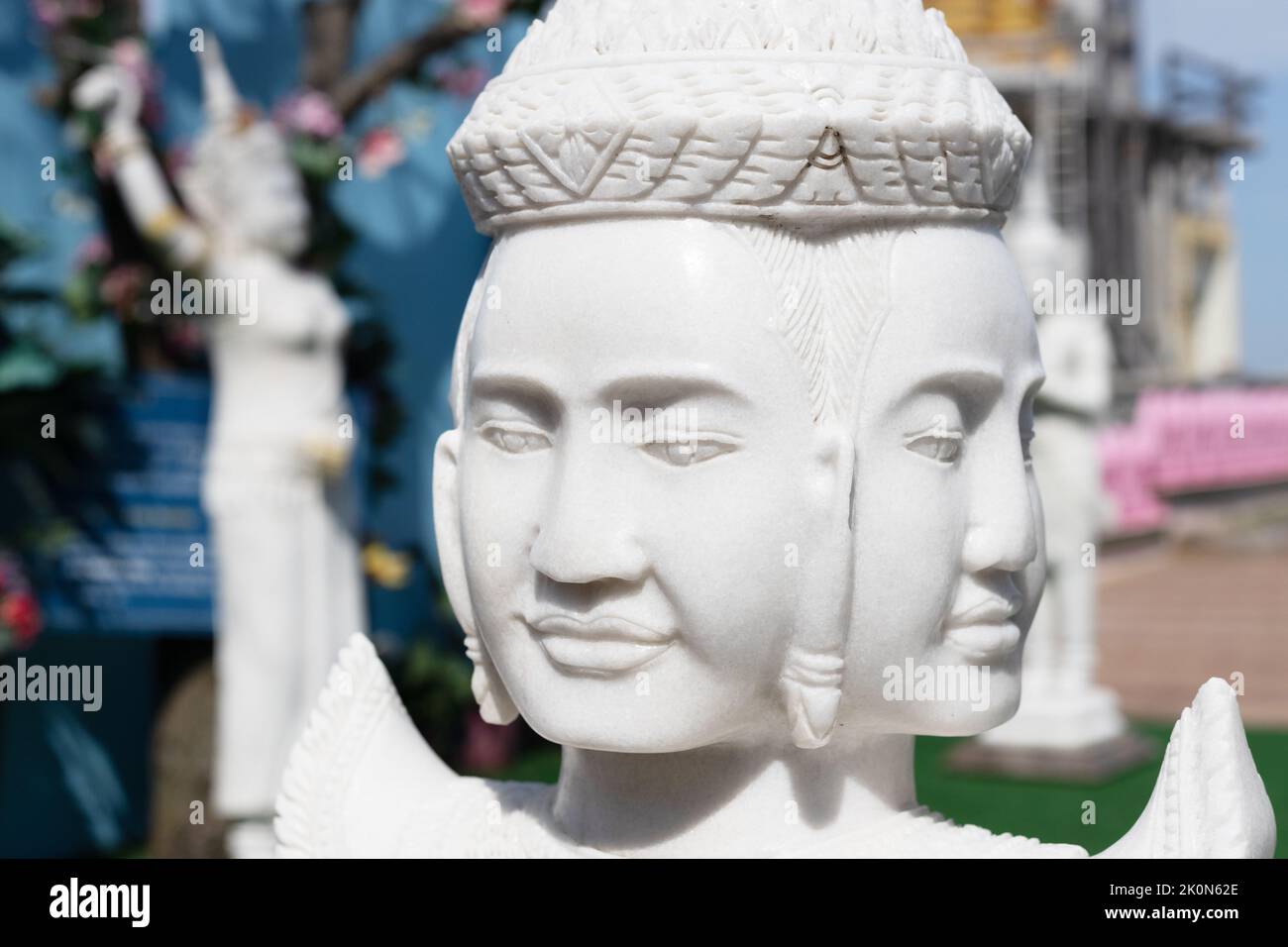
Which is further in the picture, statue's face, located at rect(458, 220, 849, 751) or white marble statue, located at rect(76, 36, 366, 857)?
white marble statue, located at rect(76, 36, 366, 857)

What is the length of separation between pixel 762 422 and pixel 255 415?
3.44 m

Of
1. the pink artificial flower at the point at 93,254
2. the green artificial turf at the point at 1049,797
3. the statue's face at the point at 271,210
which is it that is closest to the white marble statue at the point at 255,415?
the statue's face at the point at 271,210

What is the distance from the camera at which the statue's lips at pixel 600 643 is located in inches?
63.5

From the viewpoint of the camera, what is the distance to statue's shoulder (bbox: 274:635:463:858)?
1942 mm

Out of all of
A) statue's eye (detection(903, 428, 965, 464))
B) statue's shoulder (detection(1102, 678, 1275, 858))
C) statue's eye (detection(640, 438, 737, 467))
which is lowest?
statue's shoulder (detection(1102, 678, 1275, 858))

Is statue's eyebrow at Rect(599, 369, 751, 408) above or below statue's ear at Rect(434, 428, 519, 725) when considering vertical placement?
above

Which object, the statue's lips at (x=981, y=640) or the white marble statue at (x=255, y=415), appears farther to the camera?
the white marble statue at (x=255, y=415)

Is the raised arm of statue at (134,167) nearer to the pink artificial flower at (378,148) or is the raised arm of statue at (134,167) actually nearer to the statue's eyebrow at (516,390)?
the pink artificial flower at (378,148)

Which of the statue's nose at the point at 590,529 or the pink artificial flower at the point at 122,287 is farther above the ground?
the pink artificial flower at the point at 122,287

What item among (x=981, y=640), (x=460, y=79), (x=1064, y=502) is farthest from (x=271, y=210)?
(x=981, y=640)

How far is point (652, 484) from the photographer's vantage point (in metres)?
1.60

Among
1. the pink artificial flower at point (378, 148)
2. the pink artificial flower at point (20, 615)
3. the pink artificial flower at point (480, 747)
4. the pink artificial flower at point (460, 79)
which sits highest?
the pink artificial flower at point (460, 79)

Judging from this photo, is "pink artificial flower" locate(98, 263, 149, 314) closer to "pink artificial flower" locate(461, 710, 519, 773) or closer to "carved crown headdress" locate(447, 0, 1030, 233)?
"pink artificial flower" locate(461, 710, 519, 773)

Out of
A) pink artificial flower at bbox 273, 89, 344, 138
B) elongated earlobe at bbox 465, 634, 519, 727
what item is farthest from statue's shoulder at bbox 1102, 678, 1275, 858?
pink artificial flower at bbox 273, 89, 344, 138
